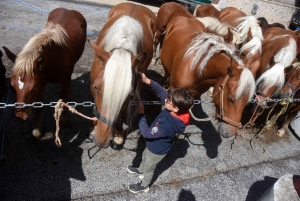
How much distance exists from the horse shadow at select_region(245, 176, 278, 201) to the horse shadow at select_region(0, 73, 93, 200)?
2.54 metres

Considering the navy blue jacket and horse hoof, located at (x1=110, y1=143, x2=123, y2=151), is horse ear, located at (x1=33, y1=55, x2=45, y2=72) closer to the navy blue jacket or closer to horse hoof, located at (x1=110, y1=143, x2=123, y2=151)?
the navy blue jacket

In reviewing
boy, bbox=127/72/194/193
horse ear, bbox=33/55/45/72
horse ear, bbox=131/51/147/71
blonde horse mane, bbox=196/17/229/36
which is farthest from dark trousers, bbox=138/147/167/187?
blonde horse mane, bbox=196/17/229/36

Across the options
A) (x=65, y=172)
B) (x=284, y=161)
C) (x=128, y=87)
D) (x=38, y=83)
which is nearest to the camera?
(x=128, y=87)

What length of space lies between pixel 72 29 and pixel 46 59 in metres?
1.20

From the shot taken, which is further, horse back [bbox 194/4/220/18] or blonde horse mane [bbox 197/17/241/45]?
horse back [bbox 194/4/220/18]

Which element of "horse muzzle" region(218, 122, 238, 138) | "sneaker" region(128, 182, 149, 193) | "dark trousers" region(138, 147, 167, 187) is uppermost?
"horse muzzle" region(218, 122, 238, 138)

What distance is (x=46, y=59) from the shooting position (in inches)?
113

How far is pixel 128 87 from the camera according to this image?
210 centimetres

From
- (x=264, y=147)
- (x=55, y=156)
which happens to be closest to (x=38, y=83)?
(x=55, y=156)

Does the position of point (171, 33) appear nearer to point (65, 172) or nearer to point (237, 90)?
point (237, 90)

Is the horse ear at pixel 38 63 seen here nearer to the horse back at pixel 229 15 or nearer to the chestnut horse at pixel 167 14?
the chestnut horse at pixel 167 14

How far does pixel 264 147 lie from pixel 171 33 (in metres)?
3.03

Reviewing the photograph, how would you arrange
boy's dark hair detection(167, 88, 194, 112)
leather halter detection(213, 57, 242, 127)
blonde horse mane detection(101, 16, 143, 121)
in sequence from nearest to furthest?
blonde horse mane detection(101, 16, 143, 121)
boy's dark hair detection(167, 88, 194, 112)
leather halter detection(213, 57, 242, 127)

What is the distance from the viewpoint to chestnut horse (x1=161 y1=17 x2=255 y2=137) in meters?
2.68
